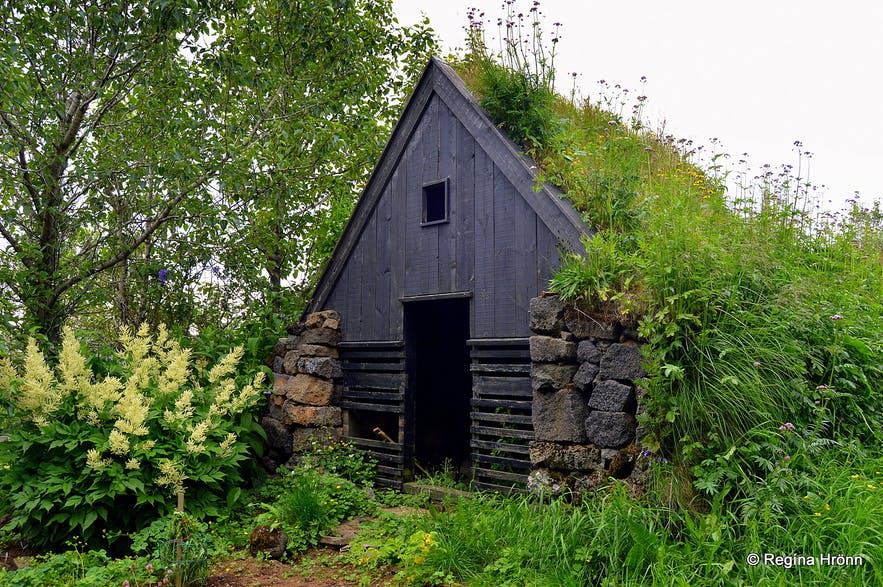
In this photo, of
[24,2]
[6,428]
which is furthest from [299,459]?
[24,2]

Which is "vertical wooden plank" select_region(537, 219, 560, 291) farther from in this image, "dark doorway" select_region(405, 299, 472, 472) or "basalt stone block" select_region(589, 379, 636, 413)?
"dark doorway" select_region(405, 299, 472, 472)

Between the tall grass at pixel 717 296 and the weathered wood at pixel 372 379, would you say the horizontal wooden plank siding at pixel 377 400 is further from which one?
the tall grass at pixel 717 296

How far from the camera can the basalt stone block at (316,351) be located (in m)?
7.57

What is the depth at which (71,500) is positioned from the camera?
5219 mm

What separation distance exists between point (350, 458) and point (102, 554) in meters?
2.63

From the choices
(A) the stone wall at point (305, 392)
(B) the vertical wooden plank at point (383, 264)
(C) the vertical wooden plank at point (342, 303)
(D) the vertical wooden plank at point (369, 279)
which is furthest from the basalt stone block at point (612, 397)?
(A) the stone wall at point (305, 392)

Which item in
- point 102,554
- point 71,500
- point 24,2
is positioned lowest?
point 102,554

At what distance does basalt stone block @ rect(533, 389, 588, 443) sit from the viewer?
512cm

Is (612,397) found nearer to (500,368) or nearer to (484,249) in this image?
(500,368)

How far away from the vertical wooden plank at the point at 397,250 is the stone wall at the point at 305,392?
37.6 inches

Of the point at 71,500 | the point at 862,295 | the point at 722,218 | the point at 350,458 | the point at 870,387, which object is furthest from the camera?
the point at 350,458

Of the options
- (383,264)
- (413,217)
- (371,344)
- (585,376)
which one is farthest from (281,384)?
(585,376)

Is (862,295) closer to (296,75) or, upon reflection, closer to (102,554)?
(102,554)

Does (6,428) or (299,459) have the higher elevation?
(6,428)
